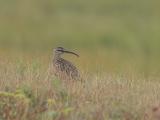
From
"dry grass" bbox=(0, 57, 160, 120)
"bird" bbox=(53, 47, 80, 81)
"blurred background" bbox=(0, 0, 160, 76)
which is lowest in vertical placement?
"dry grass" bbox=(0, 57, 160, 120)

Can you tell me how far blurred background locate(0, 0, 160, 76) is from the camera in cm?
2302

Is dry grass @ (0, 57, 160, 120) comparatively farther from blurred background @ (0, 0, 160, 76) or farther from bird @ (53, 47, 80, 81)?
blurred background @ (0, 0, 160, 76)

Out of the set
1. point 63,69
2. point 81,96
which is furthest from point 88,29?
point 81,96

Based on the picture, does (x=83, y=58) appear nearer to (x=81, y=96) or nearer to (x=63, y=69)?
(x=63, y=69)

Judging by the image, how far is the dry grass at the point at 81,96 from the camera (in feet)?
34.3

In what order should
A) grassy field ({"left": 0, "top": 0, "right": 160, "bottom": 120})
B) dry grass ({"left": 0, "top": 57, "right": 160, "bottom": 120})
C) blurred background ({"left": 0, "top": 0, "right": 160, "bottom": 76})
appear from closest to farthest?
dry grass ({"left": 0, "top": 57, "right": 160, "bottom": 120})
grassy field ({"left": 0, "top": 0, "right": 160, "bottom": 120})
blurred background ({"left": 0, "top": 0, "right": 160, "bottom": 76})

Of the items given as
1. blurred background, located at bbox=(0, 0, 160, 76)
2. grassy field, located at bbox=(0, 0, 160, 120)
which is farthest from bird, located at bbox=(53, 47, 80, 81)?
blurred background, located at bbox=(0, 0, 160, 76)

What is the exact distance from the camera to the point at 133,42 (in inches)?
967

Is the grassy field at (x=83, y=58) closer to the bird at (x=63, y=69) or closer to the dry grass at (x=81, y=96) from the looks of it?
the dry grass at (x=81, y=96)

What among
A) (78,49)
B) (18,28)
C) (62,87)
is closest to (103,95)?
(62,87)

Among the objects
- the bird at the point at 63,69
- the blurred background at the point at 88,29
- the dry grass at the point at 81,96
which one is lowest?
the dry grass at the point at 81,96

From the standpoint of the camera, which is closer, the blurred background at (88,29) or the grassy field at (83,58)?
the grassy field at (83,58)

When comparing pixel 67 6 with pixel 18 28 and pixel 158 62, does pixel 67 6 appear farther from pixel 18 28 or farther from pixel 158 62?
pixel 158 62

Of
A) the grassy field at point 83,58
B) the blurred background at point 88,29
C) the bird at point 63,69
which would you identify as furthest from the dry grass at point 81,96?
the blurred background at point 88,29
